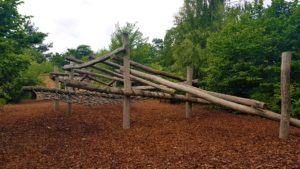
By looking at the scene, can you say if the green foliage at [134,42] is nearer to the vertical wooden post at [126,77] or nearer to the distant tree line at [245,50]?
the distant tree line at [245,50]

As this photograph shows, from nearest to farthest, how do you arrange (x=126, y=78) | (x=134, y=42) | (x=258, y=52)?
1. (x=126, y=78)
2. (x=258, y=52)
3. (x=134, y=42)

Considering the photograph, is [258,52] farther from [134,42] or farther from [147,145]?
[134,42]

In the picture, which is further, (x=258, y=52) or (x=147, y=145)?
(x=258, y=52)

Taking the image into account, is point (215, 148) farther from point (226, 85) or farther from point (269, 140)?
point (226, 85)

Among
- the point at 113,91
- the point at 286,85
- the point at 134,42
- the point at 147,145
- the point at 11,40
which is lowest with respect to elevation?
the point at 147,145

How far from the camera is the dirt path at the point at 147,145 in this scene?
470 centimetres

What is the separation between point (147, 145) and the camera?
5.95 m

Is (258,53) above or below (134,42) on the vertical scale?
below

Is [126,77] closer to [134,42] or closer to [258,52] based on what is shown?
[258,52]

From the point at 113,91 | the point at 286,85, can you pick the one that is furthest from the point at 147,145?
the point at 286,85

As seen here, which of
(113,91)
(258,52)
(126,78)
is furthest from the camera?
(258,52)

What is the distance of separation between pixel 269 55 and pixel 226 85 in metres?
1.85

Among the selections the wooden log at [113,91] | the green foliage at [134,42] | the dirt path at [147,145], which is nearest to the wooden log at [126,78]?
the wooden log at [113,91]

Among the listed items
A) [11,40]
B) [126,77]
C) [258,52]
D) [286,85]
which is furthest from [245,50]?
[11,40]
